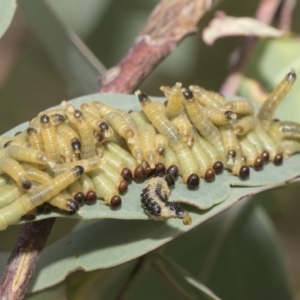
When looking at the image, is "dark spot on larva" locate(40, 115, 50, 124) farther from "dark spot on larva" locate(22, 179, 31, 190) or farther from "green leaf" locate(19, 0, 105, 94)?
"green leaf" locate(19, 0, 105, 94)

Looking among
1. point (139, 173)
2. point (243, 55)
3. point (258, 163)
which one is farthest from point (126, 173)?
point (243, 55)

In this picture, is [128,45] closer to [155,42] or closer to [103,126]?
[155,42]

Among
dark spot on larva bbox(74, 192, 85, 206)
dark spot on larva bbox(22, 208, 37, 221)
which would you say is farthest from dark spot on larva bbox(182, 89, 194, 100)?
dark spot on larva bbox(22, 208, 37, 221)

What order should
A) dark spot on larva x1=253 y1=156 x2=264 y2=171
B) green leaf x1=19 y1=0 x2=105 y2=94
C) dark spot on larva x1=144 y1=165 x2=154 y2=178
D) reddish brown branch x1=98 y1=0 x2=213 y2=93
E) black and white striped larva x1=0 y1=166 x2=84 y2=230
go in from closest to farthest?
black and white striped larva x1=0 y1=166 x2=84 y2=230 → dark spot on larva x1=144 y1=165 x2=154 y2=178 → dark spot on larva x1=253 y1=156 x2=264 y2=171 → reddish brown branch x1=98 y1=0 x2=213 y2=93 → green leaf x1=19 y1=0 x2=105 y2=94

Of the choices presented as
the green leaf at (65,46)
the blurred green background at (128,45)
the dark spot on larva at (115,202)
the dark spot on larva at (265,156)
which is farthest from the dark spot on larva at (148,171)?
the blurred green background at (128,45)

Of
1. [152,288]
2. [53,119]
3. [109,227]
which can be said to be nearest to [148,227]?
[109,227]

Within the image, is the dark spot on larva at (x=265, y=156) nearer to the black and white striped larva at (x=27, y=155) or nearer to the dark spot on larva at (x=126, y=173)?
the dark spot on larva at (x=126, y=173)

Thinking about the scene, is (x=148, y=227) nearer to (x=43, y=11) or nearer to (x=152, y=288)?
(x=152, y=288)
